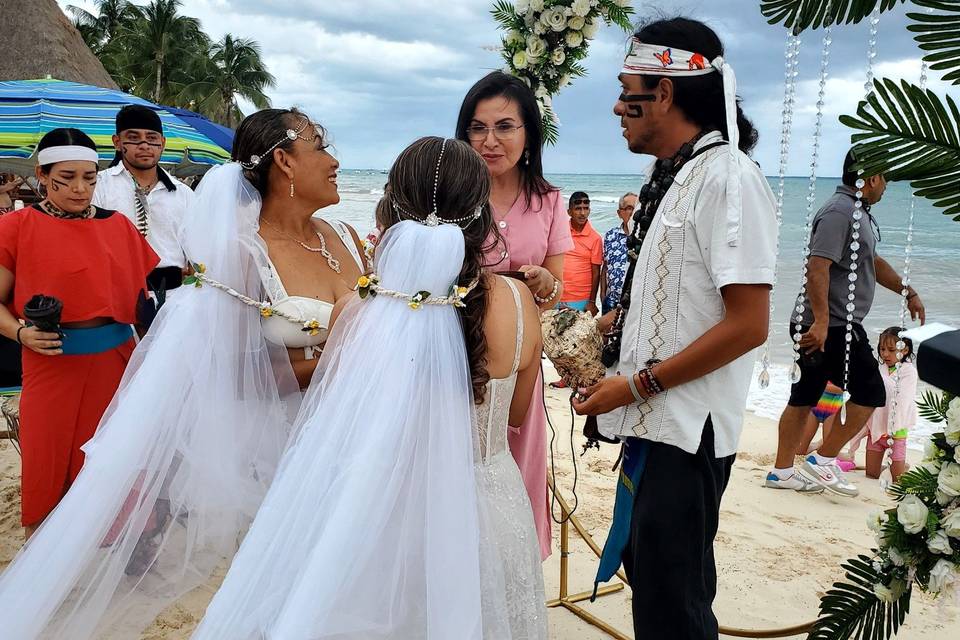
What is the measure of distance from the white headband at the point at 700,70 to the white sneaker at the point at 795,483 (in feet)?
13.6

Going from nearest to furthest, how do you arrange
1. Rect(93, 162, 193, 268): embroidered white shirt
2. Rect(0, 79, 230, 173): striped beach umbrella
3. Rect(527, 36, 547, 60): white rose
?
1. Rect(527, 36, 547, 60): white rose
2. Rect(93, 162, 193, 268): embroidered white shirt
3. Rect(0, 79, 230, 173): striped beach umbrella

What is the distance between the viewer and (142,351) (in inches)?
120

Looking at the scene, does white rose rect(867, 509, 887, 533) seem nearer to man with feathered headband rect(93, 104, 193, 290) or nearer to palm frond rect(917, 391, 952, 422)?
palm frond rect(917, 391, 952, 422)

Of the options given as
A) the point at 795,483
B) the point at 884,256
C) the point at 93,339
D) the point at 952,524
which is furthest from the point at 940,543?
the point at 884,256

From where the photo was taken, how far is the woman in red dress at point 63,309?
11.6ft

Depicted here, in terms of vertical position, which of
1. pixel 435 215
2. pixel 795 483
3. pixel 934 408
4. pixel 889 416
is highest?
pixel 435 215

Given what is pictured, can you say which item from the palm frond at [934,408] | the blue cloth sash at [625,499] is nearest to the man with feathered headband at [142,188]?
the blue cloth sash at [625,499]

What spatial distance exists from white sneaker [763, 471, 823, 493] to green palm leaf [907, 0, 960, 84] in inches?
199

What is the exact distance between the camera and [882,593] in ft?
5.27

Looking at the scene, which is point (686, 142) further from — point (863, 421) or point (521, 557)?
point (863, 421)

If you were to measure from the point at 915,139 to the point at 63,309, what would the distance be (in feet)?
12.3

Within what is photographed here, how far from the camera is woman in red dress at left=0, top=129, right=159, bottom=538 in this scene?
354cm

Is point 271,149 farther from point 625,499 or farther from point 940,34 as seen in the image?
point 940,34

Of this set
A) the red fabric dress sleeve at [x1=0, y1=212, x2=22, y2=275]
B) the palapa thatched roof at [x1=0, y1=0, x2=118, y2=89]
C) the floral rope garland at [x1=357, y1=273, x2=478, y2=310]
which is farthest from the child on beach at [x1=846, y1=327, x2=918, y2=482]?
the palapa thatched roof at [x1=0, y1=0, x2=118, y2=89]
